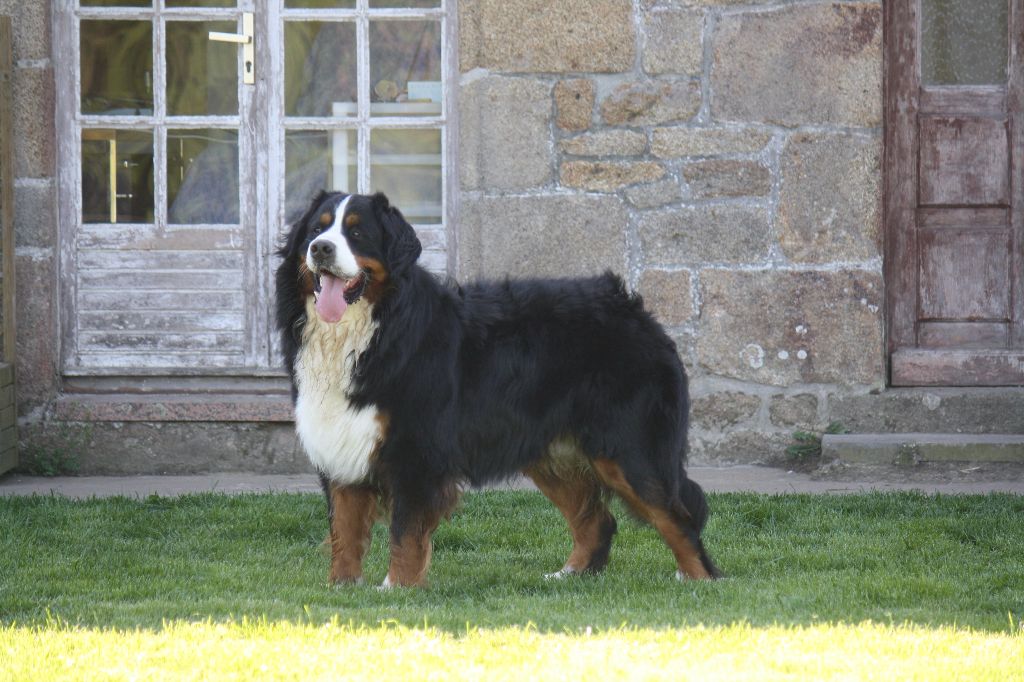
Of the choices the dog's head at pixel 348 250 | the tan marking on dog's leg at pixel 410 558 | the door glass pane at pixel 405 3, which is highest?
the door glass pane at pixel 405 3

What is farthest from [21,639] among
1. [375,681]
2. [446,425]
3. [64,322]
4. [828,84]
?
[828,84]

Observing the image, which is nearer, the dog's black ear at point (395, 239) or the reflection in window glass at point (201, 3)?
the dog's black ear at point (395, 239)

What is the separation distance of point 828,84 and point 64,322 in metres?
3.94

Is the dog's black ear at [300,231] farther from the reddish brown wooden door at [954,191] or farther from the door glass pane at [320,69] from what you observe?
the reddish brown wooden door at [954,191]

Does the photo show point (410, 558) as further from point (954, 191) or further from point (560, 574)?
point (954, 191)

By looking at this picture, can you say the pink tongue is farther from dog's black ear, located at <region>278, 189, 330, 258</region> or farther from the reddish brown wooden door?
the reddish brown wooden door

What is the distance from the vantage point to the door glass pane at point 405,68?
7441 millimetres

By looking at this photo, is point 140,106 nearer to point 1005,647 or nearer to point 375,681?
point 375,681

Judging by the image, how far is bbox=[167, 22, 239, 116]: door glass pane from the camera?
746 centimetres

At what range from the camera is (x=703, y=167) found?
7.21 meters

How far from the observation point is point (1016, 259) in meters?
7.41

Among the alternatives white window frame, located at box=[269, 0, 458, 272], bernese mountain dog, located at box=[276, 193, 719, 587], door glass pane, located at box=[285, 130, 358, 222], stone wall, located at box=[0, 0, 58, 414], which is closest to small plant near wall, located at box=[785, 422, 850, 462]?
white window frame, located at box=[269, 0, 458, 272]

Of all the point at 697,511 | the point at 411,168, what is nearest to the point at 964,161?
the point at 411,168

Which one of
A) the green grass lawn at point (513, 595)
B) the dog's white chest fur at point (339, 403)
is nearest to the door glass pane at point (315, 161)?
the green grass lawn at point (513, 595)
